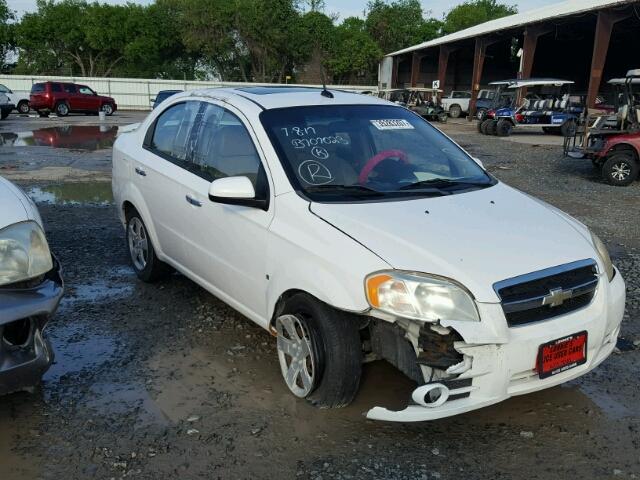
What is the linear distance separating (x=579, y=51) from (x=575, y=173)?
119 ft

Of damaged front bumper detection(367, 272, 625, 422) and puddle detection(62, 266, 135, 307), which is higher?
damaged front bumper detection(367, 272, 625, 422)

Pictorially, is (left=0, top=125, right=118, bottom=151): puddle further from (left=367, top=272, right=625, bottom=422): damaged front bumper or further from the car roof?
(left=367, top=272, right=625, bottom=422): damaged front bumper

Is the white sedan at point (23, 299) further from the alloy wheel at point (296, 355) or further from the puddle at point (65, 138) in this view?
the puddle at point (65, 138)

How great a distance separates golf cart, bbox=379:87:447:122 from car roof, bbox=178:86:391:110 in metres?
26.1

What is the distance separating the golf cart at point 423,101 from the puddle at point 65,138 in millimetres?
15020

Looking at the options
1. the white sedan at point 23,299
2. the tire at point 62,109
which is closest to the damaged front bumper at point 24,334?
the white sedan at point 23,299

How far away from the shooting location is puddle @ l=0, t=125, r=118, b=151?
16.4 m

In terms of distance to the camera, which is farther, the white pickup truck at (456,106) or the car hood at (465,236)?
the white pickup truck at (456,106)

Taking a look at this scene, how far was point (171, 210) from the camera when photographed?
14.5 ft

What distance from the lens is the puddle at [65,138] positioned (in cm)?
1642

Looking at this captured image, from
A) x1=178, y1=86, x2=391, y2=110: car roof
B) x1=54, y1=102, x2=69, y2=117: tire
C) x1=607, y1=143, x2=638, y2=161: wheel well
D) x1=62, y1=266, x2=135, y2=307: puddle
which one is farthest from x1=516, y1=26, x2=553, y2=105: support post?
x1=62, y1=266, x2=135, y2=307: puddle

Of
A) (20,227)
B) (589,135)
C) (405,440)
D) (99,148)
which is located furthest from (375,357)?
(99,148)

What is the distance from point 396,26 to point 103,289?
194 ft

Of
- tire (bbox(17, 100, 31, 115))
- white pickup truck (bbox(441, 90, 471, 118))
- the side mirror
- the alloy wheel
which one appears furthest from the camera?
white pickup truck (bbox(441, 90, 471, 118))
